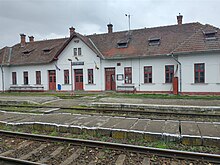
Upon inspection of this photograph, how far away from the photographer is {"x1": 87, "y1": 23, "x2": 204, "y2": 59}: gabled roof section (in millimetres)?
20281

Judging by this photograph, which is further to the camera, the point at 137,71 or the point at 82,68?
the point at 82,68

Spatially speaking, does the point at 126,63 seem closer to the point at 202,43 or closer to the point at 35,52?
the point at 202,43

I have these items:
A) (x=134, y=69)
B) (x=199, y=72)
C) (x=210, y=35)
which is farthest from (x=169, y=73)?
(x=210, y=35)

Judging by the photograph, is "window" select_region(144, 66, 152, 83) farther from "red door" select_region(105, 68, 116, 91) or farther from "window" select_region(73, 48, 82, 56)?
"window" select_region(73, 48, 82, 56)

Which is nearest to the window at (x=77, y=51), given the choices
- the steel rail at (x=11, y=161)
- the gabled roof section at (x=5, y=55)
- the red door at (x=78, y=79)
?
the red door at (x=78, y=79)

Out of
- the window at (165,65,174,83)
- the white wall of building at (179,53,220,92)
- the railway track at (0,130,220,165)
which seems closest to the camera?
the railway track at (0,130,220,165)

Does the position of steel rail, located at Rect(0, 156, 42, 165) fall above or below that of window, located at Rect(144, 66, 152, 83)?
below

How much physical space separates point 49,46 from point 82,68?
323 inches

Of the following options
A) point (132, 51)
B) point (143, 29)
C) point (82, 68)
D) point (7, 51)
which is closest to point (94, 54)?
point (82, 68)

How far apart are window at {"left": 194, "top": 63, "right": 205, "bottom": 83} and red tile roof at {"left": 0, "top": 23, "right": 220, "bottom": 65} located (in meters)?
1.61

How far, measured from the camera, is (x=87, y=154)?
5023 millimetres

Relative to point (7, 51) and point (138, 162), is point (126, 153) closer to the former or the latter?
point (138, 162)

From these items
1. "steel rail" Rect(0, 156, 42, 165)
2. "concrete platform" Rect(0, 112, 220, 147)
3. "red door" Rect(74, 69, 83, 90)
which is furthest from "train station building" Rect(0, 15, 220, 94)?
"steel rail" Rect(0, 156, 42, 165)

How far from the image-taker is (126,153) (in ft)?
16.3
